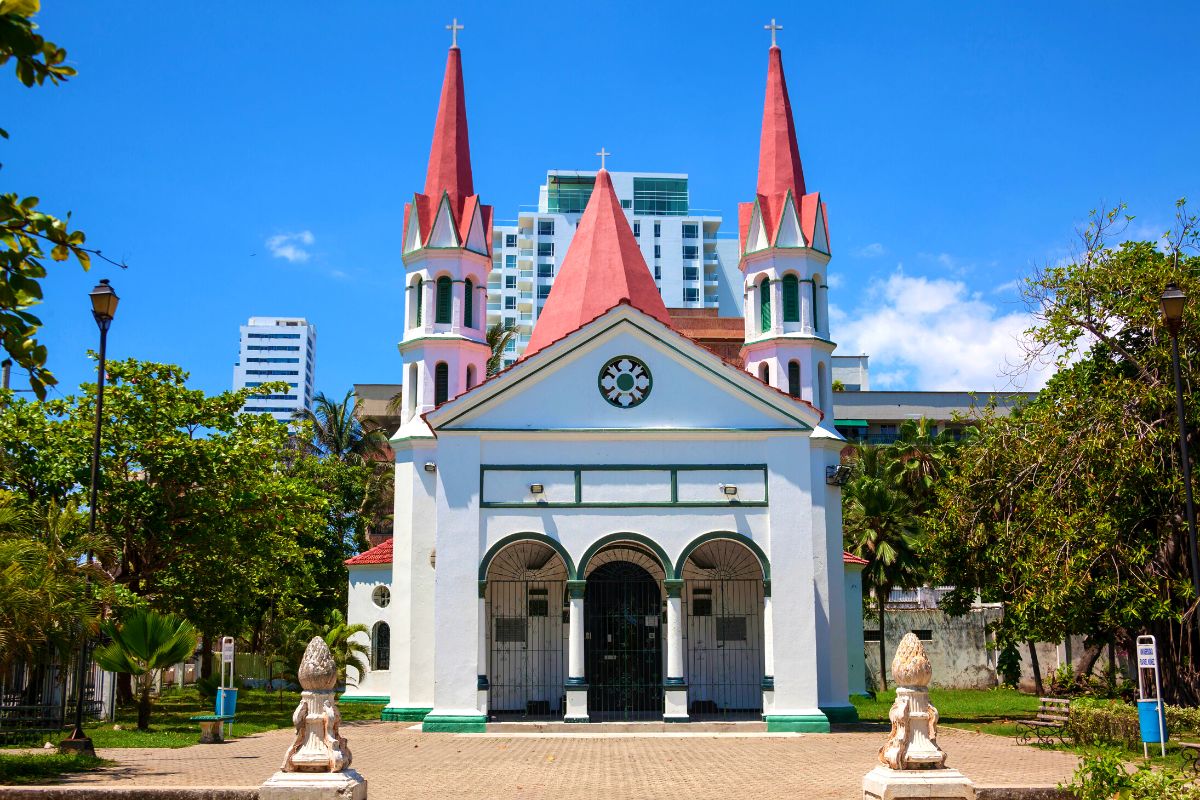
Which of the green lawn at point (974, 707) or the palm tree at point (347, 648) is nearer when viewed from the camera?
the green lawn at point (974, 707)

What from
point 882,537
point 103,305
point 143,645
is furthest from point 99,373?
point 882,537

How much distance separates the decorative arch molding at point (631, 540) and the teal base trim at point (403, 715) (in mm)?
5589

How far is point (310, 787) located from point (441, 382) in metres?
18.7

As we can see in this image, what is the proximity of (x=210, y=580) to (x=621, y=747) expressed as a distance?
453 inches

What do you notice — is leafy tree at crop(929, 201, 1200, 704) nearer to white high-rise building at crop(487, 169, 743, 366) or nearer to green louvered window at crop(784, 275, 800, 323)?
green louvered window at crop(784, 275, 800, 323)

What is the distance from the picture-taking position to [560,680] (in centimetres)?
2678

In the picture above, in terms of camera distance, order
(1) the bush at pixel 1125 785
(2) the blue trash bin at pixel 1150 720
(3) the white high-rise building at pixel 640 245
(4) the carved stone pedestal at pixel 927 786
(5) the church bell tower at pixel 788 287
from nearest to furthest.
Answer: (1) the bush at pixel 1125 785 → (4) the carved stone pedestal at pixel 927 786 → (2) the blue trash bin at pixel 1150 720 → (5) the church bell tower at pixel 788 287 → (3) the white high-rise building at pixel 640 245

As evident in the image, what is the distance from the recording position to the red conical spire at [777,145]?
1170 inches

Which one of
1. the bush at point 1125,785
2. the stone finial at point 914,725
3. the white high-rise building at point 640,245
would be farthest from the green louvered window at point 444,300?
the white high-rise building at point 640,245

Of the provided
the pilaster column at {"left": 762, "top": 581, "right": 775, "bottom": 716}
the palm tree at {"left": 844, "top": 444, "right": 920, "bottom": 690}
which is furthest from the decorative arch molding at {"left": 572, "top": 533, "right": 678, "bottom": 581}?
the palm tree at {"left": 844, "top": 444, "right": 920, "bottom": 690}

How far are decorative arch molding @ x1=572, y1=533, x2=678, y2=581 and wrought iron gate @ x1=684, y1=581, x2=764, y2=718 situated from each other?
335cm

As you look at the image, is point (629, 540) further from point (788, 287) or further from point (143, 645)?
point (143, 645)

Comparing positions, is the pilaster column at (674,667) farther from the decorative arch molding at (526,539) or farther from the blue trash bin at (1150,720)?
the blue trash bin at (1150,720)

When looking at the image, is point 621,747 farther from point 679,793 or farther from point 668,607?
point 679,793
